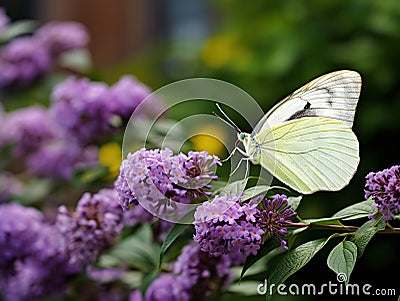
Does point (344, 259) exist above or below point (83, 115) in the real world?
below

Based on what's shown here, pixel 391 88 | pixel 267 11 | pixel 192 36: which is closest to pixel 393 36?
pixel 391 88

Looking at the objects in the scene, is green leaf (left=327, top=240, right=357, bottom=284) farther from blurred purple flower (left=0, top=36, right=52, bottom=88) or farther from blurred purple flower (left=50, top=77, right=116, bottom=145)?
blurred purple flower (left=0, top=36, right=52, bottom=88)

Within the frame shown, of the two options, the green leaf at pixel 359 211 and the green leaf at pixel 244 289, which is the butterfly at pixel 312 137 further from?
the green leaf at pixel 244 289

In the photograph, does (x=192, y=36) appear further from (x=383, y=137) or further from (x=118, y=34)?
(x=383, y=137)

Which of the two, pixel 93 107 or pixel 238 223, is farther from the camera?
pixel 93 107

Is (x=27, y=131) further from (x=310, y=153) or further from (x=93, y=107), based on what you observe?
(x=310, y=153)

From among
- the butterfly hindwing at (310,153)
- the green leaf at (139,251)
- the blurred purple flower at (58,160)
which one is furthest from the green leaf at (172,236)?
the blurred purple flower at (58,160)

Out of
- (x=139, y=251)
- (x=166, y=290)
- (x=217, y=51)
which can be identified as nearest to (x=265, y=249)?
(x=166, y=290)
